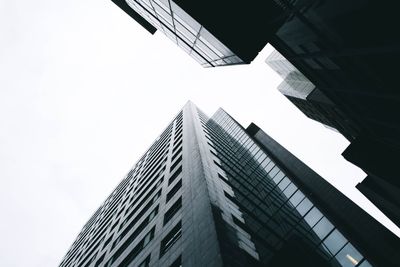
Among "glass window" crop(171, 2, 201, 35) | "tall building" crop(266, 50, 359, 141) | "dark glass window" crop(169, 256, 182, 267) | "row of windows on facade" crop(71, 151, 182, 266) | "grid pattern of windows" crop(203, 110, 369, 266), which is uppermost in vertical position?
"tall building" crop(266, 50, 359, 141)

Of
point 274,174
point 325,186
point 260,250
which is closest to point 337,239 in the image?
point 260,250

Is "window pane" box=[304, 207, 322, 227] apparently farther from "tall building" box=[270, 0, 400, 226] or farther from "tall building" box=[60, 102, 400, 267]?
"tall building" box=[270, 0, 400, 226]

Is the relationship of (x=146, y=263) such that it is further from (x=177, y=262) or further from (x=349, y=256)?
(x=349, y=256)

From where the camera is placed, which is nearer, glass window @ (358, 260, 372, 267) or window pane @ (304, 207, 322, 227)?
glass window @ (358, 260, 372, 267)

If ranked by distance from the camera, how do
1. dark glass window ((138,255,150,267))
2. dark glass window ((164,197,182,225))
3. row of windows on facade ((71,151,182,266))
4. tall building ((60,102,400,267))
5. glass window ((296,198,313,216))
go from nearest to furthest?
tall building ((60,102,400,267))
dark glass window ((138,255,150,267))
dark glass window ((164,197,182,225))
row of windows on facade ((71,151,182,266))
glass window ((296,198,313,216))

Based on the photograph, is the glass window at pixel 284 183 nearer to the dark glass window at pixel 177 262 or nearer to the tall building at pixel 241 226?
the tall building at pixel 241 226

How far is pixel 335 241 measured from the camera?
67.4 feet

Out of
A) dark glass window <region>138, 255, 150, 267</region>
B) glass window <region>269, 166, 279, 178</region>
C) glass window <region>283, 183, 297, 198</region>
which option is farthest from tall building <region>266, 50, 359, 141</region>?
dark glass window <region>138, 255, 150, 267</region>

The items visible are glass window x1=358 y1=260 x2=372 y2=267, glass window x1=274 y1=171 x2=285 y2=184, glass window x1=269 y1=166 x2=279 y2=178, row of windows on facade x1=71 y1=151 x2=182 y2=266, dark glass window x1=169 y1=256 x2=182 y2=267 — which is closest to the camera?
dark glass window x1=169 y1=256 x2=182 y2=267

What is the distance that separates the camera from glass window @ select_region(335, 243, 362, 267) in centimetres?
1858

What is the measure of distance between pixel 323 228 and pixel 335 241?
6.08 ft

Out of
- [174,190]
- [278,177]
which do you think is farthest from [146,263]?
[278,177]

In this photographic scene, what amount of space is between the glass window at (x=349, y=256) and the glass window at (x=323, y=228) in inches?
91.4

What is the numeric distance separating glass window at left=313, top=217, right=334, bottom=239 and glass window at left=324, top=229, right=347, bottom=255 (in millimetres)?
505
